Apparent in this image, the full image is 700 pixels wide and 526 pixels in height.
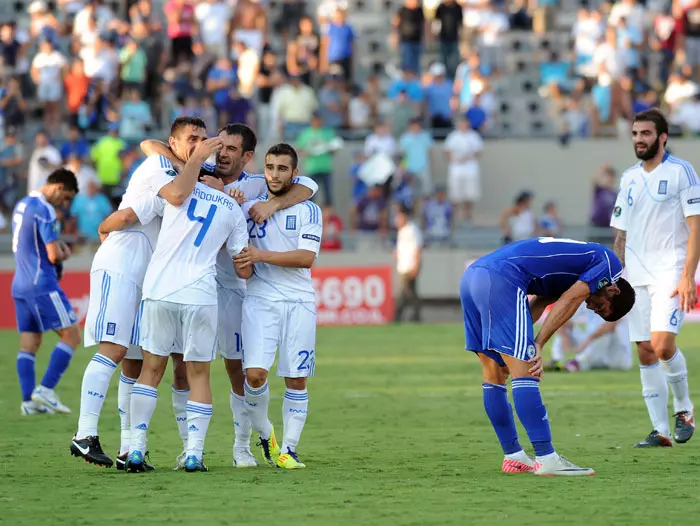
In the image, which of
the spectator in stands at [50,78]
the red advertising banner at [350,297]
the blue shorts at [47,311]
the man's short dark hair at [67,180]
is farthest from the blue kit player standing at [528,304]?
the spectator in stands at [50,78]

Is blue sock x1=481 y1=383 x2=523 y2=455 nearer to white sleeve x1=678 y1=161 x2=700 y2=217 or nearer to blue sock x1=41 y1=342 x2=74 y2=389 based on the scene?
white sleeve x1=678 y1=161 x2=700 y2=217

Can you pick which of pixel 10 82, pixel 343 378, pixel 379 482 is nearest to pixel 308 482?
pixel 379 482

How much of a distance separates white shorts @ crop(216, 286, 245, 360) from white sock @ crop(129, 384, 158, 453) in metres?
0.82

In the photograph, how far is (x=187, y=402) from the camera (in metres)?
8.79

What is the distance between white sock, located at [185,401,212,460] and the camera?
8.54 metres

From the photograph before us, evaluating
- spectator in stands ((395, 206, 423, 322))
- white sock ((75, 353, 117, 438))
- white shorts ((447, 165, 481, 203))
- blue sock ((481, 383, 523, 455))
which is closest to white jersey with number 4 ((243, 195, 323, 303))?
white sock ((75, 353, 117, 438))

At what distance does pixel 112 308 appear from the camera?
8906 mm

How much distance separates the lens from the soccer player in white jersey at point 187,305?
8.54 metres

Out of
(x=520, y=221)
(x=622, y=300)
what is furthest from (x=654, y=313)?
(x=520, y=221)

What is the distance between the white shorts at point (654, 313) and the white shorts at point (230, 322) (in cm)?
314

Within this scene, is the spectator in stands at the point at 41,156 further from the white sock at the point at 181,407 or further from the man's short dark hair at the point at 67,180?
the white sock at the point at 181,407

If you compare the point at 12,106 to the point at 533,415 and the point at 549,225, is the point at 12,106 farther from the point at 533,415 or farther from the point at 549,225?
the point at 533,415

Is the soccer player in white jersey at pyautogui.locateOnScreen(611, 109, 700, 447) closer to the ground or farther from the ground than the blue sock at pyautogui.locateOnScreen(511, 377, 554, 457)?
farther from the ground

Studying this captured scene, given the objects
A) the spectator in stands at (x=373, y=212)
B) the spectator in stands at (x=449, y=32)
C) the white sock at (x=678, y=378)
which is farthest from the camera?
the spectator in stands at (x=449, y=32)
